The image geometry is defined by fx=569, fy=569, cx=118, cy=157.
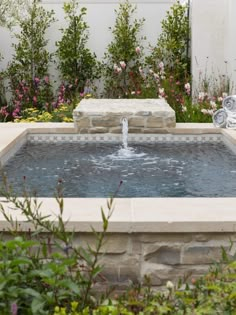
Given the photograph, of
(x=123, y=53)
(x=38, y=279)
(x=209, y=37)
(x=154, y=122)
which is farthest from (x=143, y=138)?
(x=38, y=279)

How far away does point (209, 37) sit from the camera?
995cm

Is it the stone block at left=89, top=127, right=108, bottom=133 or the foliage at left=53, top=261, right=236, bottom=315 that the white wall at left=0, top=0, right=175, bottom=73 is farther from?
the foliage at left=53, top=261, right=236, bottom=315

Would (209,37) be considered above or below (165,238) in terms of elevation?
above

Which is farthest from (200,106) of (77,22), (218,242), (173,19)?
(218,242)

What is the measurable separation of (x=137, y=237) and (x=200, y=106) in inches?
220

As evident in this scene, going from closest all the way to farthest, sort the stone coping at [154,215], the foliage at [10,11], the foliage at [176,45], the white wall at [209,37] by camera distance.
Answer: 1. the stone coping at [154,215]
2. the white wall at [209,37]
3. the foliage at [176,45]
4. the foliage at [10,11]

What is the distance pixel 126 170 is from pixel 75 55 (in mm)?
5445

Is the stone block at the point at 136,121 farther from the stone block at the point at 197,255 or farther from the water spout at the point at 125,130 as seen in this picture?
the stone block at the point at 197,255

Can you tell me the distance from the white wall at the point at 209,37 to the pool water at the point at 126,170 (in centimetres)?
342

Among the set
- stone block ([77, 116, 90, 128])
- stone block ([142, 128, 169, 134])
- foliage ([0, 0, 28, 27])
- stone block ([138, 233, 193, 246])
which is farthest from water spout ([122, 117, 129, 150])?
foliage ([0, 0, 28, 27])

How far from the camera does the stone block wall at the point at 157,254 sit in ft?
10.0

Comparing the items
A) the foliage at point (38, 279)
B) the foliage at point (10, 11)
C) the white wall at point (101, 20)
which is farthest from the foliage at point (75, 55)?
the foliage at point (38, 279)

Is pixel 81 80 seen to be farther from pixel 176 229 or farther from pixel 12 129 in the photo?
pixel 176 229

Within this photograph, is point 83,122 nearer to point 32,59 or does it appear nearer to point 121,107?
point 121,107
